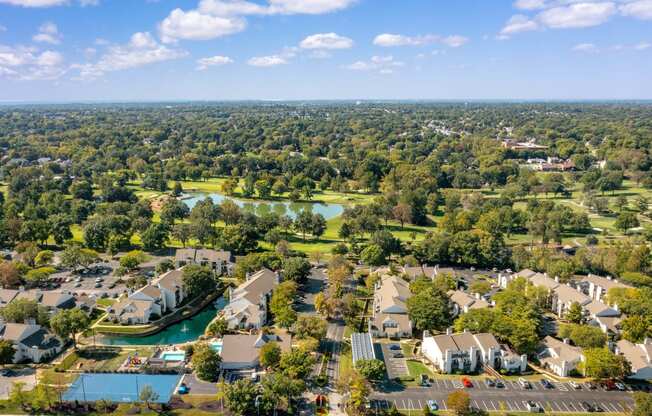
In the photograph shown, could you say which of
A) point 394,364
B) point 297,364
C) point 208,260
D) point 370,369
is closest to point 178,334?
point 208,260

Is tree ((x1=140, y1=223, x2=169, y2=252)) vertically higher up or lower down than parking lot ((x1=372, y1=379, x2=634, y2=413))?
higher up

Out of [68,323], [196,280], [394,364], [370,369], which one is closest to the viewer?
[370,369]

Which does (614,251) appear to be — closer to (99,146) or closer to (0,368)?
(0,368)

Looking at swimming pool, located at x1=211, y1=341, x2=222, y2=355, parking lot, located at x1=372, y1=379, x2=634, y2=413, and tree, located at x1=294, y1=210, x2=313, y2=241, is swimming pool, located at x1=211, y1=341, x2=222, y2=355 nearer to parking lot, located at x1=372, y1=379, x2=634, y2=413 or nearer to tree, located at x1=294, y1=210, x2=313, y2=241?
parking lot, located at x1=372, y1=379, x2=634, y2=413

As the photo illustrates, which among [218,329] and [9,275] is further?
[9,275]

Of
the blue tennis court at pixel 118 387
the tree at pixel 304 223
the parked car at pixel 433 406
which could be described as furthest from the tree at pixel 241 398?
the tree at pixel 304 223

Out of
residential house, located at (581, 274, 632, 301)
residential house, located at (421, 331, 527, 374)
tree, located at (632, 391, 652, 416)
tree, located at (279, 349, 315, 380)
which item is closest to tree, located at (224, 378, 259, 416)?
tree, located at (279, 349, 315, 380)

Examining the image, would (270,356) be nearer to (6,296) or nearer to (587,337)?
(587,337)
